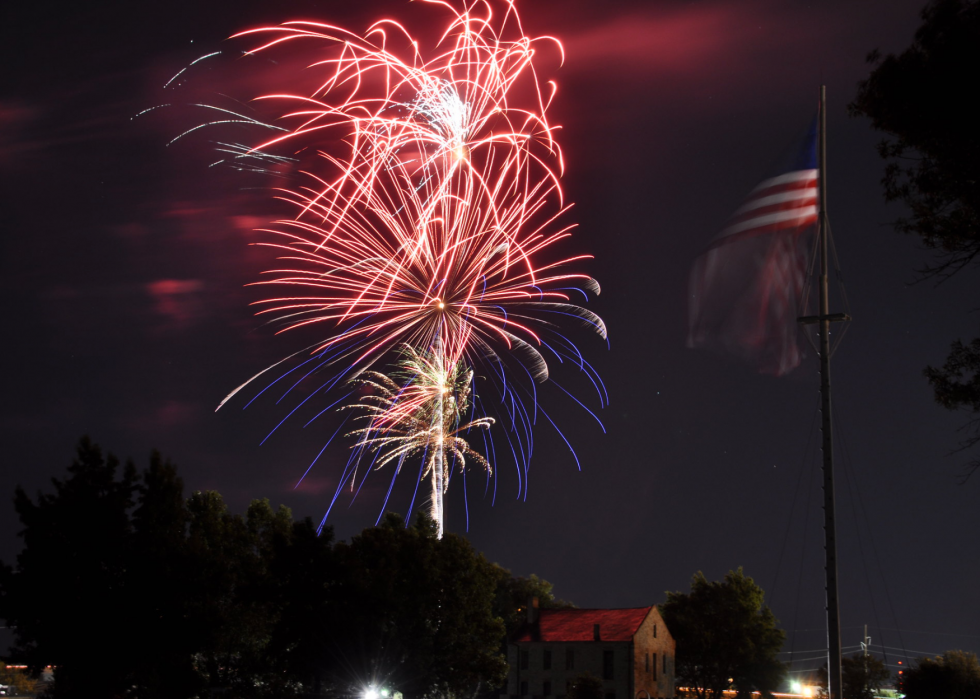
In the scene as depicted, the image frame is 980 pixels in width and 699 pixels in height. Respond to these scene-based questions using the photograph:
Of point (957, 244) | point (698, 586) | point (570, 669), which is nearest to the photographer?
point (957, 244)

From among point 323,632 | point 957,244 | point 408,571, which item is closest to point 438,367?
point 408,571

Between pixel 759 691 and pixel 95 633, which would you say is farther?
pixel 759 691

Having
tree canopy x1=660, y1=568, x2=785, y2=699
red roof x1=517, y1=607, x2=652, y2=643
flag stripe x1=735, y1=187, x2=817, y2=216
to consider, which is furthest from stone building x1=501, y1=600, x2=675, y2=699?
flag stripe x1=735, y1=187, x2=817, y2=216

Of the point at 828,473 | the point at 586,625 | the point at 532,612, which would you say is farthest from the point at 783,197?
the point at 532,612

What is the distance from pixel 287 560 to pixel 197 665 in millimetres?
6719

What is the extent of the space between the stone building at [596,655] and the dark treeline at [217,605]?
17.6 metres

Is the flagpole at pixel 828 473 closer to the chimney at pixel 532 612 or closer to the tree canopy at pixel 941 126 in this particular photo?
the tree canopy at pixel 941 126

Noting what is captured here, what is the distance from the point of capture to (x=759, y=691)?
73875mm

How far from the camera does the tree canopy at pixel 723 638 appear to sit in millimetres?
69625

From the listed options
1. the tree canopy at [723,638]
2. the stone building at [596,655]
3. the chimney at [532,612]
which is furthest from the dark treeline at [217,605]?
the tree canopy at [723,638]

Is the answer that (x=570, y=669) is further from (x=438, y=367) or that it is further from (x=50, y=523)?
(x=50, y=523)

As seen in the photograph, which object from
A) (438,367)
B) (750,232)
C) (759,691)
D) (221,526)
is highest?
(438,367)

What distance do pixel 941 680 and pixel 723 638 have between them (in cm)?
3019

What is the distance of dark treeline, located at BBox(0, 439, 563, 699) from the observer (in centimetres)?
3441
